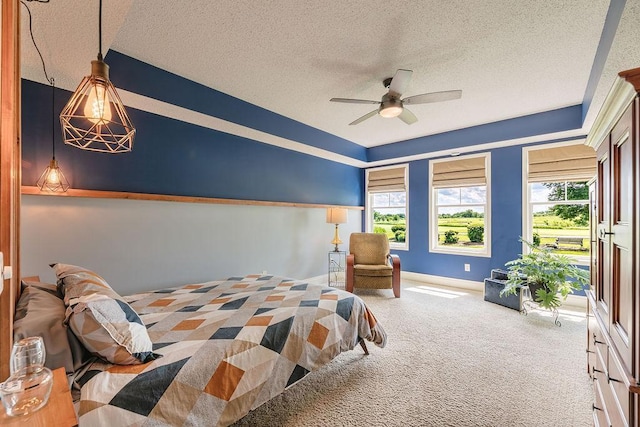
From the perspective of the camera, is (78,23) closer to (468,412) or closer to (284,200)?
(284,200)

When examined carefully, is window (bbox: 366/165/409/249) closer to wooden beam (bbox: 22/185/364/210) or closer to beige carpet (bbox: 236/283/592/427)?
wooden beam (bbox: 22/185/364/210)

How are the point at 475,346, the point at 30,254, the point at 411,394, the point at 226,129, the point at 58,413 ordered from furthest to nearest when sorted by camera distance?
the point at 226,129, the point at 475,346, the point at 30,254, the point at 411,394, the point at 58,413

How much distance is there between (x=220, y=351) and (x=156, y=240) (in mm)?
2102

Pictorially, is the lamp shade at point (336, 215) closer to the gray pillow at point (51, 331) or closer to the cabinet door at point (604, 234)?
the cabinet door at point (604, 234)

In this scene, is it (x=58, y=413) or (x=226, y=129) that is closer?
(x=58, y=413)

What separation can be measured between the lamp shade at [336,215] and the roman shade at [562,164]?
3014 millimetres

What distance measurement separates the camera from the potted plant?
3.32 meters

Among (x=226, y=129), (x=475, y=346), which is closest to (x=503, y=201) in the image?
(x=475, y=346)

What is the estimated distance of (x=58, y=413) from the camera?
2.53 feet

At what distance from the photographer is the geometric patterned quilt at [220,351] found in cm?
113

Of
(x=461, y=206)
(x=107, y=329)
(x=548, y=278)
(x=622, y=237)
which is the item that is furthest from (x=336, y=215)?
(x=622, y=237)

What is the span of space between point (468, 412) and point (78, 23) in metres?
3.52

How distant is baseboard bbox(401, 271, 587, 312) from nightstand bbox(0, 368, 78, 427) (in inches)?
206

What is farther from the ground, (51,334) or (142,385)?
(51,334)
